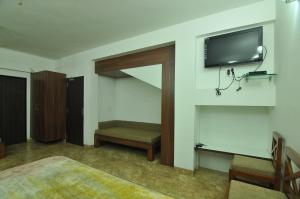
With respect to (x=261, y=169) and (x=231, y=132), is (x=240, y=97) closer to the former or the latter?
(x=231, y=132)

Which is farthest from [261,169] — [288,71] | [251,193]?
[288,71]

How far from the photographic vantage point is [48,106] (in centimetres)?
431

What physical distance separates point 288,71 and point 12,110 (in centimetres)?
620

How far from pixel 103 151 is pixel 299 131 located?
3.72m

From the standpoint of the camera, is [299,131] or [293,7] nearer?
[299,131]

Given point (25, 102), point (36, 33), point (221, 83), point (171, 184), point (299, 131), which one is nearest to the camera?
point (299, 131)

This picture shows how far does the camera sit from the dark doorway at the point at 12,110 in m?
4.15

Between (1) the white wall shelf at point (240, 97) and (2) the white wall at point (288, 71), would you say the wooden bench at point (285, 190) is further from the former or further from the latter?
(1) the white wall shelf at point (240, 97)

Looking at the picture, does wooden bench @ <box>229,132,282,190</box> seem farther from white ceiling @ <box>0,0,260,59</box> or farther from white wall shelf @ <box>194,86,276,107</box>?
white ceiling @ <box>0,0,260,59</box>

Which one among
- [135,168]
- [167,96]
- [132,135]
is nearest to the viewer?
[135,168]

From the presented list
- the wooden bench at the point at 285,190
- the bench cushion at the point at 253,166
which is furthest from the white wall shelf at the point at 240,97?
the wooden bench at the point at 285,190

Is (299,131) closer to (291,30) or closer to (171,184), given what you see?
(291,30)

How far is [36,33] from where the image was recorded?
3217 mm

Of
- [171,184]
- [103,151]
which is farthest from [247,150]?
[103,151]
